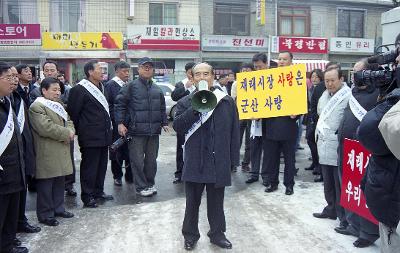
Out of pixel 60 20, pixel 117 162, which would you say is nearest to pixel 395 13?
pixel 117 162

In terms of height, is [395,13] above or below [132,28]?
below

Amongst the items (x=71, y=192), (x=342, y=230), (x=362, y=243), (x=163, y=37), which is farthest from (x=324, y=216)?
(x=163, y=37)

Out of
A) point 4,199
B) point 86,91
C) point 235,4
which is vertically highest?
Answer: point 235,4

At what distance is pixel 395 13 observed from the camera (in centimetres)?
810

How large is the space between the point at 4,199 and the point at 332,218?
3.60 metres

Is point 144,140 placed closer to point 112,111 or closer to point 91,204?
point 112,111

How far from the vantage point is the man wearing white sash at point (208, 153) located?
160 inches

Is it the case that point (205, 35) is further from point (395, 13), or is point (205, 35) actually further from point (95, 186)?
point (95, 186)

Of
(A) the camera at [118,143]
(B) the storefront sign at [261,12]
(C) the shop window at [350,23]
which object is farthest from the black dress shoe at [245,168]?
(C) the shop window at [350,23]

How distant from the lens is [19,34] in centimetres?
1945

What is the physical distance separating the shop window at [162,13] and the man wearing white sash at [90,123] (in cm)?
1575

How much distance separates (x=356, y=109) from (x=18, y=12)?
1958 cm

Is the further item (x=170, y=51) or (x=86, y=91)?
(x=170, y=51)

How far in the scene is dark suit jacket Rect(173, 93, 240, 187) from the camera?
408cm
